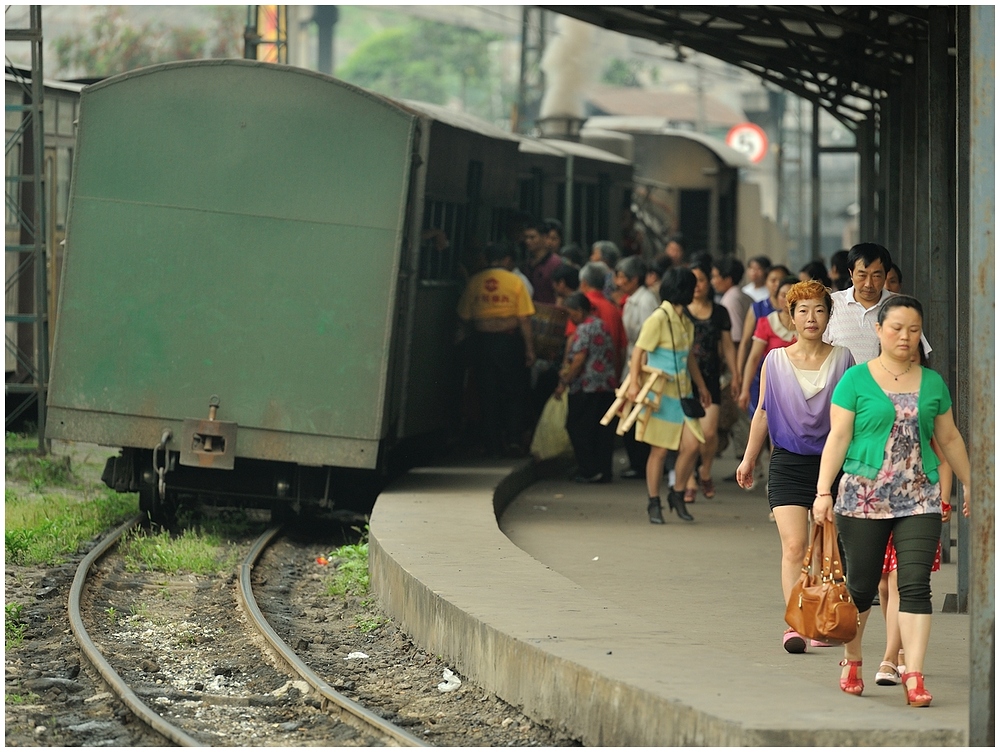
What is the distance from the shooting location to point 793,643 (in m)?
7.37

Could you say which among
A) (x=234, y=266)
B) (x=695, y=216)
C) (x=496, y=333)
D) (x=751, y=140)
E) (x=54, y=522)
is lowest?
(x=54, y=522)

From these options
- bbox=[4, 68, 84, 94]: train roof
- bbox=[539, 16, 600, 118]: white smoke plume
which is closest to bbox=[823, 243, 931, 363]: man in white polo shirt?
bbox=[4, 68, 84, 94]: train roof

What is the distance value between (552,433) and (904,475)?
7723 millimetres

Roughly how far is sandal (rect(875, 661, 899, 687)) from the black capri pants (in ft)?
1.04

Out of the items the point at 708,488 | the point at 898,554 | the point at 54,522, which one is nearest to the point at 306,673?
the point at 898,554

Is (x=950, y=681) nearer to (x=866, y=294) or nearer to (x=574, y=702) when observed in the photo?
(x=574, y=702)

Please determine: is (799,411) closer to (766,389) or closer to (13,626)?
(766,389)

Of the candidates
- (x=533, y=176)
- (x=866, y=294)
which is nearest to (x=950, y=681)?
(x=866, y=294)

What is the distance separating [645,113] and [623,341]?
5806 cm

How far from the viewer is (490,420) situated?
13867 millimetres

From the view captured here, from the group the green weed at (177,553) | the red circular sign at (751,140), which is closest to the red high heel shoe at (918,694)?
the green weed at (177,553)

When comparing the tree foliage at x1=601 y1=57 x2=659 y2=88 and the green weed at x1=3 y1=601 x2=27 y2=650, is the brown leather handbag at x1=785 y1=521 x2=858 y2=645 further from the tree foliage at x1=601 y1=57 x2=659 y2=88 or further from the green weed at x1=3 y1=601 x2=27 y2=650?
the tree foliage at x1=601 y1=57 x2=659 y2=88

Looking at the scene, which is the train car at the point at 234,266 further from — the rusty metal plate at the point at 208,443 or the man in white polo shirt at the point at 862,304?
the man in white polo shirt at the point at 862,304

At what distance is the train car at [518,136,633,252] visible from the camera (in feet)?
57.8
